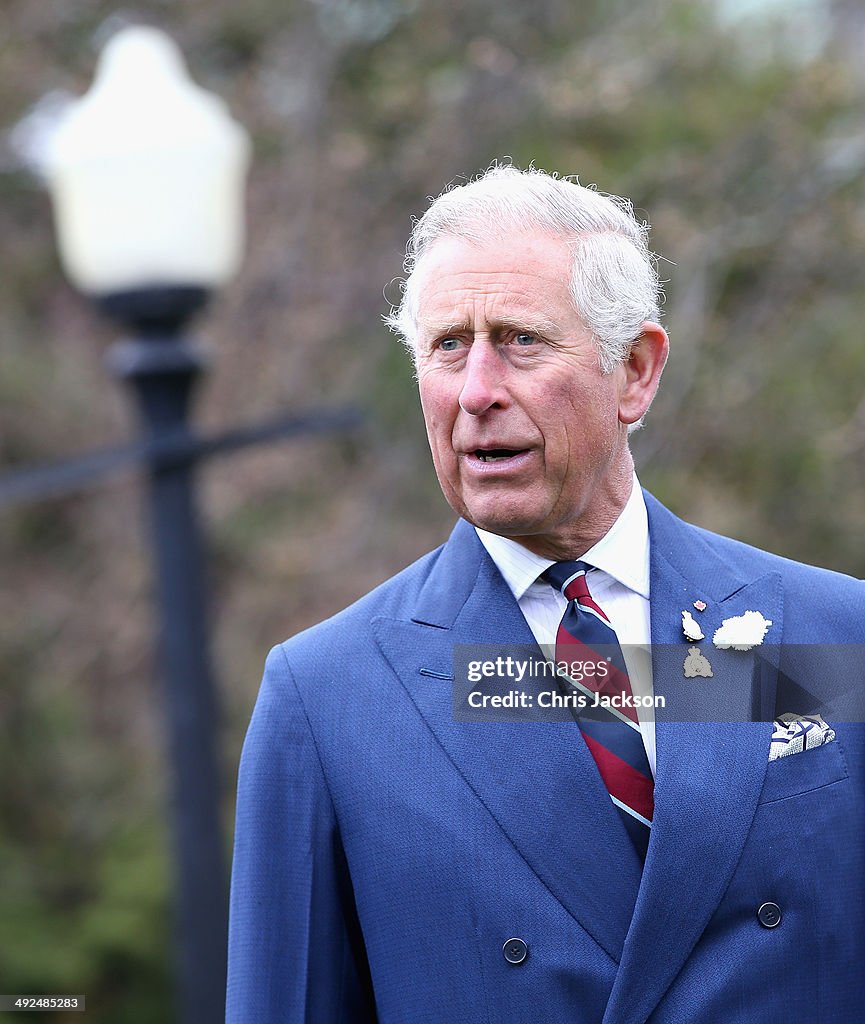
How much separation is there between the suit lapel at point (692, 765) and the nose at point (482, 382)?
17.0 inches

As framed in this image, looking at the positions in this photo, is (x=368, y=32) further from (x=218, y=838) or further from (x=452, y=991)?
(x=452, y=991)

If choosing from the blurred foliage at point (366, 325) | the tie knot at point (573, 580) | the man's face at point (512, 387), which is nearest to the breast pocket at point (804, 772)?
the tie knot at point (573, 580)

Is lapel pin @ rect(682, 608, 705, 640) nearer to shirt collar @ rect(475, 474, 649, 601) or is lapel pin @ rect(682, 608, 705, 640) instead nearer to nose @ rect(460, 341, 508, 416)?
shirt collar @ rect(475, 474, 649, 601)

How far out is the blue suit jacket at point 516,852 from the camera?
2.12 metres

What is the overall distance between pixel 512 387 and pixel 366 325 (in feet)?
22.0

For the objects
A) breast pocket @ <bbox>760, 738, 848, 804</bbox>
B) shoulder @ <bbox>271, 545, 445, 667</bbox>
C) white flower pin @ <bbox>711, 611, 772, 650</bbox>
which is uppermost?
shoulder @ <bbox>271, 545, 445, 667</bbox>

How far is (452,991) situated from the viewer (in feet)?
7.09

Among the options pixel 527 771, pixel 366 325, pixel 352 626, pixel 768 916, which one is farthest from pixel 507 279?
pixel 366 325

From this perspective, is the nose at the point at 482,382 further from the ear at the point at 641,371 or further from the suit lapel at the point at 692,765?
the suit lapel at the point at 692,765

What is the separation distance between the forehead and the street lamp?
1966mm

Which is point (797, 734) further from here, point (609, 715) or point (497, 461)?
point (497, 461)

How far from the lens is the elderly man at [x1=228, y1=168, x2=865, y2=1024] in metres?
2.13

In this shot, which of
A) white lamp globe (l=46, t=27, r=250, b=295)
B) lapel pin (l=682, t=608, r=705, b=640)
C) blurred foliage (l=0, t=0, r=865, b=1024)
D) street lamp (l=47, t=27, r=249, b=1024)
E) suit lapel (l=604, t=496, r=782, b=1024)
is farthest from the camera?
blurred foliage (l=0, t=0, r=865, b=1024)

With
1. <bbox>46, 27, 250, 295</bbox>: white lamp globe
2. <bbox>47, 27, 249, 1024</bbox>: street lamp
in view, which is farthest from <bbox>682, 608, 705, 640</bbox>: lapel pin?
<bbox>46, 27, 250, 295</bbox>: white lamp globe
